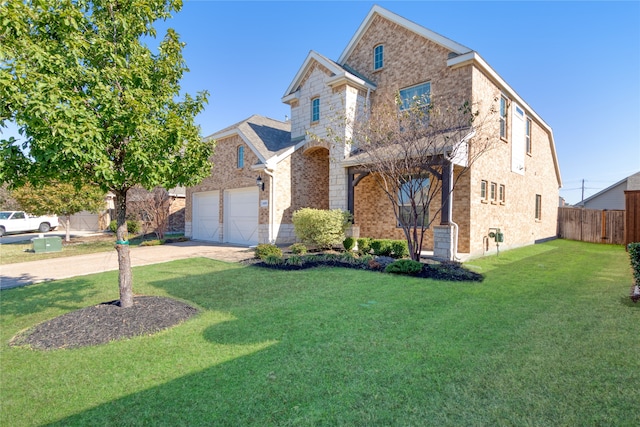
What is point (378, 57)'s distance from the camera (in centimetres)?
1389

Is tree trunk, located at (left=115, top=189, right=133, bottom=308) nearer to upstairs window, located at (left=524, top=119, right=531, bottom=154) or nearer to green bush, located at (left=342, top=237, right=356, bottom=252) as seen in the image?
green bush, located at (left=342, top=237, right=356, bottom=252)

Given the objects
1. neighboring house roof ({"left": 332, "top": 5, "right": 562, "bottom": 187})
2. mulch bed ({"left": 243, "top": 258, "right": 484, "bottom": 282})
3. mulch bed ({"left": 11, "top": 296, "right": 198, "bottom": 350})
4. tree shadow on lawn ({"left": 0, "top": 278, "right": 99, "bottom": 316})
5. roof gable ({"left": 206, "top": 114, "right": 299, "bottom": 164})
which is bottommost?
tree shadow on lawn ({"left": 0, "top": 278, "right": 99, "bottom": 316})

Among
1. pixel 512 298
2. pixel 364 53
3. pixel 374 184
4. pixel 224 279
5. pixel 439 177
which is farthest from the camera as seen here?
pixel 364 53

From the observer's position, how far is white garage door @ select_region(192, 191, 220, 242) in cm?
1711

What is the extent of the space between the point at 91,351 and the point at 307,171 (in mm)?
11637

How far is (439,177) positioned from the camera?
30.9 feet

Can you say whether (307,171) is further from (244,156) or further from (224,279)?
(224,279)

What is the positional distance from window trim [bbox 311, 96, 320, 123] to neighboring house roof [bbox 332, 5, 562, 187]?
8.08 feet

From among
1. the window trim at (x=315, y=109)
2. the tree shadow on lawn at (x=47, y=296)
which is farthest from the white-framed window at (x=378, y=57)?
the tree shadow on lawn at (x=47, y=296)

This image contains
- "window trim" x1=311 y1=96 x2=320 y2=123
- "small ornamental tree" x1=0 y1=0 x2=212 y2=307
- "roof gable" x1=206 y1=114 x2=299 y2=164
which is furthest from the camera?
"window trim" x1=311 y1=96 x2=320 y2=123

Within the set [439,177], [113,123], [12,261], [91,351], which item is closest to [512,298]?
[439,177]

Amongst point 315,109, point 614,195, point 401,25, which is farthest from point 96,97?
point 614,195

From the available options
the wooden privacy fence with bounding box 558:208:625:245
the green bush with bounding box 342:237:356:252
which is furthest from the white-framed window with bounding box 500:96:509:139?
the wooden privacy fence with bounding box 558:208:625:245

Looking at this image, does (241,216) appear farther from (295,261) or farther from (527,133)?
(527,133)
